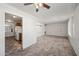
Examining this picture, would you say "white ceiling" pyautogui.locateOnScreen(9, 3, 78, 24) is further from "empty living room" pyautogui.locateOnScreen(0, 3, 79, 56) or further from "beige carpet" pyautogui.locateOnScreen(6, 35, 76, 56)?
"beige carpet" pyautogui.locateOnScreen(6, 35, 76, 56)

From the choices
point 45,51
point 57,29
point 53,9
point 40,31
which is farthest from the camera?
point 57,29

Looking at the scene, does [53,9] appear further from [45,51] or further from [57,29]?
[57,29]

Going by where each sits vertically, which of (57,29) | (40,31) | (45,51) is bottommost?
(45,51)

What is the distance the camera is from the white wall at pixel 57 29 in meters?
11.9

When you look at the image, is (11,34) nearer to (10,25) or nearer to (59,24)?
(10,25)

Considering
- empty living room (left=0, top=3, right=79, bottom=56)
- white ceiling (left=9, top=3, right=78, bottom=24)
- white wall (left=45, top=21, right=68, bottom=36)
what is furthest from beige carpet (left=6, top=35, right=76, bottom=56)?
white wall (left=45, top=21, right=68, bottom=36)

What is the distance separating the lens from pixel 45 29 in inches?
545

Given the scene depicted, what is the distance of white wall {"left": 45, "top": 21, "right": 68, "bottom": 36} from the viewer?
1195 centimetres

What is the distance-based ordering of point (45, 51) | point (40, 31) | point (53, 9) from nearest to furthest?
point (53, 9), point (45, 51), point (40, 31)

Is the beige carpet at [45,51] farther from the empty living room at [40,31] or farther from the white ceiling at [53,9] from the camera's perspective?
the white ceiling at [53,9]

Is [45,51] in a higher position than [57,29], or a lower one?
lower

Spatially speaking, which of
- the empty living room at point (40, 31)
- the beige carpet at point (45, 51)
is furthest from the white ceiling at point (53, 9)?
the beige carpet at point (45, 51)

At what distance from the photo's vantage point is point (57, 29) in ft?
41.8

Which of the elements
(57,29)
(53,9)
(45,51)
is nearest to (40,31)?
(57,29)
